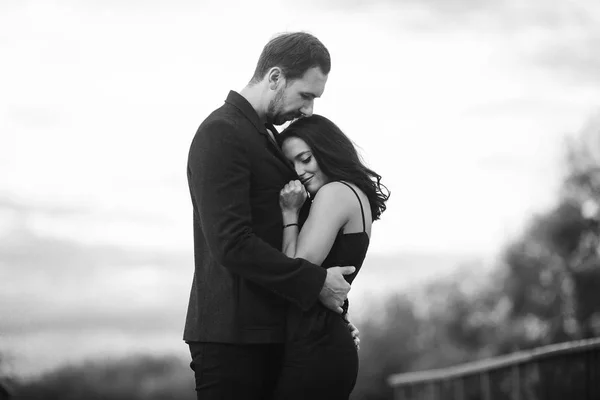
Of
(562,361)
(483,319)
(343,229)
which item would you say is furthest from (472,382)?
(483,319)

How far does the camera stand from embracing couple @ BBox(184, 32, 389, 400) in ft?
9.00

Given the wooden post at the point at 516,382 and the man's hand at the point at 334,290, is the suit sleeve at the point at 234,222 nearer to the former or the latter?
the man's hand at the point at 334,290

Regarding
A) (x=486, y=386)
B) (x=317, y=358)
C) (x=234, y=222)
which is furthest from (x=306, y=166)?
(x=486, y=386)

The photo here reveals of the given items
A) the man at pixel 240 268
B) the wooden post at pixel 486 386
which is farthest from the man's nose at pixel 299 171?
the wooden post at pixel 486 386

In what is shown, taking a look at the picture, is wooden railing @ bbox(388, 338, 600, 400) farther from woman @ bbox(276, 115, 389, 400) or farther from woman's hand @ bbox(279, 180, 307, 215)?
woman's hand @ bbox(279, 180, 307, 215)

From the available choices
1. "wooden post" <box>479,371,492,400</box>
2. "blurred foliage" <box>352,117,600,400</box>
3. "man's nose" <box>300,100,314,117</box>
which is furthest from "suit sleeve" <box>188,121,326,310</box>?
"blurred foliage" <box>352,117,600,400</box>

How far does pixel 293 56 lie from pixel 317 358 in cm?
102

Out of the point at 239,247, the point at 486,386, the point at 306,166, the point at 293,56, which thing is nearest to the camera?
the point at 239,247

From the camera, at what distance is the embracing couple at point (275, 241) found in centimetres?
274

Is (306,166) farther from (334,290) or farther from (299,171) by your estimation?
(334,290)

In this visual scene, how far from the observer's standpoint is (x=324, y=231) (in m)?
2.90

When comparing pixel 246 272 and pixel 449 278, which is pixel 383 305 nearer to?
pixel 449 278

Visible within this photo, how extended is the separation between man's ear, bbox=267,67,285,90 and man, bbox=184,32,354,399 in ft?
0.37

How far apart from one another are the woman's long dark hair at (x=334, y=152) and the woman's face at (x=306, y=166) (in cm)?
2
